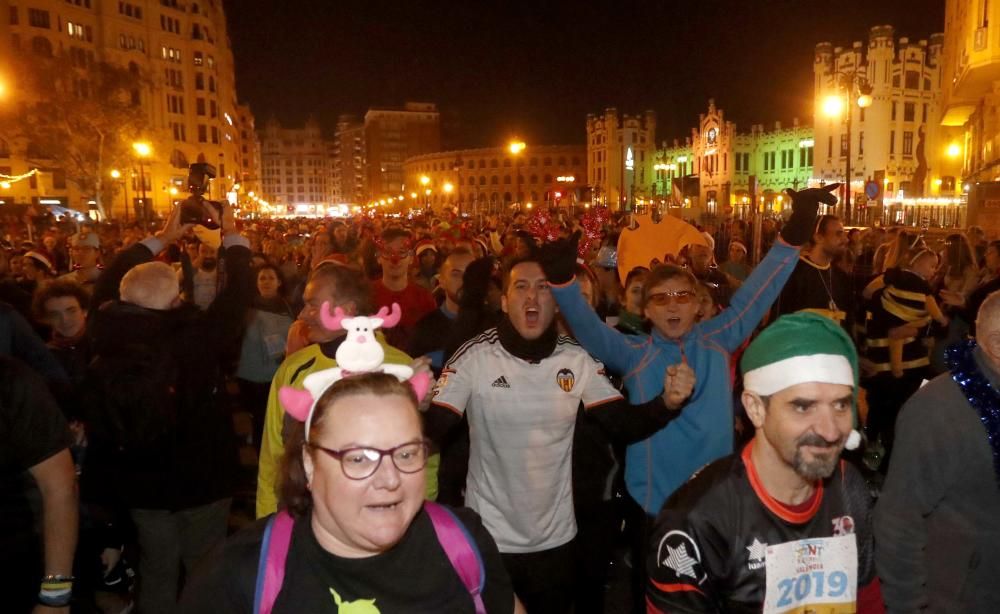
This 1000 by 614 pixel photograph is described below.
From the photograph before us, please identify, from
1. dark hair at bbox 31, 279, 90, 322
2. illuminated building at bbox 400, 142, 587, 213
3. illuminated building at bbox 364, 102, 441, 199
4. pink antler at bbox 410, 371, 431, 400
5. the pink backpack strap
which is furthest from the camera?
illuminated building at bbox 364, 102, 441, 199

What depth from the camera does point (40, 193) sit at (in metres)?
58.4

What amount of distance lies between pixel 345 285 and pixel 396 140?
535 feet

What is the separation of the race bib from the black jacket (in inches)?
114

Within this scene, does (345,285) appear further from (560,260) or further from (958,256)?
(958,256)

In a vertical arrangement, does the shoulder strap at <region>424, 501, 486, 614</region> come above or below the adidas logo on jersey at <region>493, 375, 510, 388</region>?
below

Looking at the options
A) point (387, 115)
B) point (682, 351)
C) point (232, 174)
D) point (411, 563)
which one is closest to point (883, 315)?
point (682, 351)

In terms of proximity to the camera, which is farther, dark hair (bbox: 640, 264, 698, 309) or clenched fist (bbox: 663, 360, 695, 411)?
dark hair (bbox: 640, 264, 698, 309)

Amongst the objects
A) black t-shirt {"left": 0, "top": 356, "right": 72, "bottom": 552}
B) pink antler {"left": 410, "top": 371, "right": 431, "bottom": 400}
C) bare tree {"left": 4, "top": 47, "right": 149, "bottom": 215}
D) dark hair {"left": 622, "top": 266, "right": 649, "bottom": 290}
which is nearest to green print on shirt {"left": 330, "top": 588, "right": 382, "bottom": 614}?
pink antler {"left": 410, "top": 371, "right": 431, "bottom": 400}

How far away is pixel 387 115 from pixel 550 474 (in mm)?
164358

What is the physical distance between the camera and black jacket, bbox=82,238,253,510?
372 cm

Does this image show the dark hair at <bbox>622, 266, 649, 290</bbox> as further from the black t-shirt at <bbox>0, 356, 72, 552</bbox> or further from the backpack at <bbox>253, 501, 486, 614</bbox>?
the black t-shirt at <bbox>0, 356, 72, 552</bbox>

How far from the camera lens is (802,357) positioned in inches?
92.7

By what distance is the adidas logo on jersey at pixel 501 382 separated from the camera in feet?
11.5

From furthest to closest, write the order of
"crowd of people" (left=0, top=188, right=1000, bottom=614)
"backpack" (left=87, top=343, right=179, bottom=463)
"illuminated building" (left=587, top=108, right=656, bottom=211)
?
"illuminated building" (left=587, top=108, right=656, bottom=211) → "backpack" (left=87, top=343, right=179, bottom=463) → "crowd of people" (left=0, top=188, right=1000, bottom=614)
